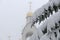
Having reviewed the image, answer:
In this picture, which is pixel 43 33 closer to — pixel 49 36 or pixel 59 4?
pixel 49 36

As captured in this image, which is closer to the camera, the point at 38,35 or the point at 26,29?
the point at 38,35

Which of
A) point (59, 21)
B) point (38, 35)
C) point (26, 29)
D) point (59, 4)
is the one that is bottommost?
point (26, 29)

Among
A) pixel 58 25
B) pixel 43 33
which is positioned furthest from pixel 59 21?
pixel 43 33

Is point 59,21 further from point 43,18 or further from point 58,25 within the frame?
point 43,18

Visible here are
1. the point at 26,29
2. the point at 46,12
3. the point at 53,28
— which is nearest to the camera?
the point at 53,28

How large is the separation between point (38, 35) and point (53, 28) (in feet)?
0.84

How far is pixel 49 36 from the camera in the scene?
294cm

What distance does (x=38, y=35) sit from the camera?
3059 mm

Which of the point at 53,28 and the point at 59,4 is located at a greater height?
the point at 59,4

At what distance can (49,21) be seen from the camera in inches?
117

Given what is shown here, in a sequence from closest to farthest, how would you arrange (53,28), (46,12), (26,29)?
(53,28) < (46,12) < (26,29)

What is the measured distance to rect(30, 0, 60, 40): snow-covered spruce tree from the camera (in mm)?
2924

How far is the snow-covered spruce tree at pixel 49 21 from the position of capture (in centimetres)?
292

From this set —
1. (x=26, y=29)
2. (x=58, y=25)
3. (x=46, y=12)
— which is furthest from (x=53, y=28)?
(x=26, y=29)
